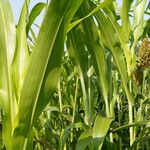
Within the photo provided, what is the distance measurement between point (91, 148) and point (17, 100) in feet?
0.81

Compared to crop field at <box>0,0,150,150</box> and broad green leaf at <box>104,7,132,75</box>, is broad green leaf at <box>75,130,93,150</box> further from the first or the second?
broad green leaf at <box>104,7,132,75</box>

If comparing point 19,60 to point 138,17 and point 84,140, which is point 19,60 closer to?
point 84,140

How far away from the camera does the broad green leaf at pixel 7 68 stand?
71 cm

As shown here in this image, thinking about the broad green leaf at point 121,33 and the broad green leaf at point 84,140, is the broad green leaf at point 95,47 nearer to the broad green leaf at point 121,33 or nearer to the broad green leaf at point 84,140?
the broad green leaf at point 121,33

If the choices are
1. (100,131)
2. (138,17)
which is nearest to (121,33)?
(138,17)

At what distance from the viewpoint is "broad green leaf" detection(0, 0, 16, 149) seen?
28.1 inches

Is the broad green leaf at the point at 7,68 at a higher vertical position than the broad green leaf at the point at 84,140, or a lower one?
higher

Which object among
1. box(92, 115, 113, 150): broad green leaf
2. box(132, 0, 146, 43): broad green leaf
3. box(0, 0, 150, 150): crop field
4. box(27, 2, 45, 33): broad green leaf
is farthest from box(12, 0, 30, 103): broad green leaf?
box(132, 0, 146, 43): broad green leaf

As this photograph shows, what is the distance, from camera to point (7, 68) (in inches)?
29.2

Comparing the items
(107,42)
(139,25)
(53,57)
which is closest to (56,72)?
(53,57)

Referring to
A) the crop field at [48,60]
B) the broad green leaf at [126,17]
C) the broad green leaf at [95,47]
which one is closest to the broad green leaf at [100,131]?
the crop field at [48,60]

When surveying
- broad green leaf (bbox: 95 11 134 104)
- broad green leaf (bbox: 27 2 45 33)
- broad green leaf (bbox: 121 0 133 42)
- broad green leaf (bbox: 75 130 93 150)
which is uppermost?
broad green leaf (bbox: 27 2 45 33)

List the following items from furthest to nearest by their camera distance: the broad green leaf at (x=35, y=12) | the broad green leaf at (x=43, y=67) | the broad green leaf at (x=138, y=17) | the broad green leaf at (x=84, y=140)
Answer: the broad green leaf at (x=138, y=17) < the broad green leaf at (x=35, y=12) < the broad green leaf at (x=84, y=140) < the broad green leaf at (x=43, y=67)

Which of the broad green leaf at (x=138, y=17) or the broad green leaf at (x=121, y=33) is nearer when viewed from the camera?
the broad green leaf at (x=121, y=33)
